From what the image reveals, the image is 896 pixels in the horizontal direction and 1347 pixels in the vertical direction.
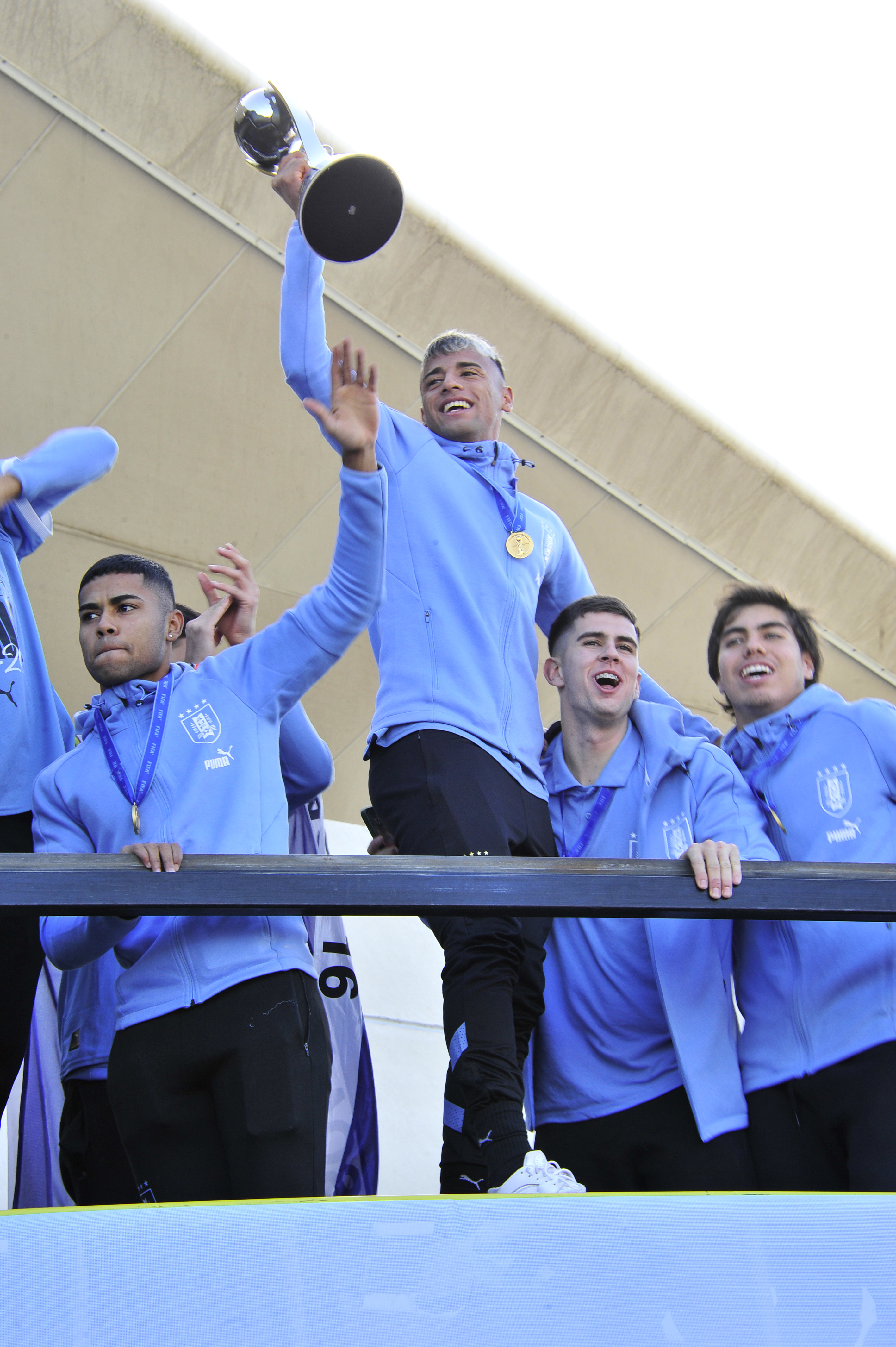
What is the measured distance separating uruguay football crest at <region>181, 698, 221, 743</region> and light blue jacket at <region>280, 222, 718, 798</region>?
0.38 metres

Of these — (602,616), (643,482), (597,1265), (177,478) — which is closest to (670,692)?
(643,482)

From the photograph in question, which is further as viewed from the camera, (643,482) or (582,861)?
(643,482)

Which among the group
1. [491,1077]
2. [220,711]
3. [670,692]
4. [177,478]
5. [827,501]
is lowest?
[491,1077]

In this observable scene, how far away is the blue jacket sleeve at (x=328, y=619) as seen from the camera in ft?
8.07

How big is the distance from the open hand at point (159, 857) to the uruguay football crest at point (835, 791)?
1330 mm

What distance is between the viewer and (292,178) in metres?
2.85

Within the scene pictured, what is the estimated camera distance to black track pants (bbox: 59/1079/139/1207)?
8.44ft

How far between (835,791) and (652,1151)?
80 centimetres

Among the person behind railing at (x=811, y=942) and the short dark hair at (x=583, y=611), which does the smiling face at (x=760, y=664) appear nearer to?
the person behind railing at (x=811, y=942)

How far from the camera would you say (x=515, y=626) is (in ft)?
9.48

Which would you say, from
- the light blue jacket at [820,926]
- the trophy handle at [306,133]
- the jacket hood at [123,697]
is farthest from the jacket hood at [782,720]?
the trophy handle at [306,133]

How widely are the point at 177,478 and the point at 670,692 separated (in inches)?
112

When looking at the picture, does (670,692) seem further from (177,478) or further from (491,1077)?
(491,1077)

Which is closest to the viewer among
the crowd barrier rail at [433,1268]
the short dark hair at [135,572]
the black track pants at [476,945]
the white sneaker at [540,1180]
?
the crowd barrier rail at [433,1268]
